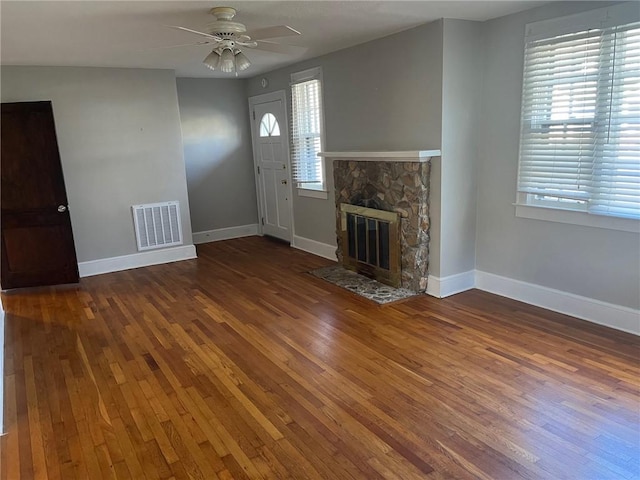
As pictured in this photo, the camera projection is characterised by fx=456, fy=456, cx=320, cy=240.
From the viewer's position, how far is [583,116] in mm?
3412

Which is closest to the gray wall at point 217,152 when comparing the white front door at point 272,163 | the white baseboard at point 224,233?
the white baseboard at point 224,233

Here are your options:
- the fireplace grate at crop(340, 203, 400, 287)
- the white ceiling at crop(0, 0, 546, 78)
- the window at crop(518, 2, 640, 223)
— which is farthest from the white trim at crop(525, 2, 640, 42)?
the fireplace grate at crop(340, 203, 400, 287)

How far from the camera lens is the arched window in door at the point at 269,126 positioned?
6.53 m

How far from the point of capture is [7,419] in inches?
105

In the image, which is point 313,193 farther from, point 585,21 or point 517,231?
point 585,21

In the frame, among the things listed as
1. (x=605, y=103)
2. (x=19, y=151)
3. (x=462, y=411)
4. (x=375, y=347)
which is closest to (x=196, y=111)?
(x=19, y=151)

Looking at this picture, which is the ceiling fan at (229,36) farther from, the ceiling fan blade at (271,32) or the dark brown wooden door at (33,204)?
the dark brown wooden door at (33,204)

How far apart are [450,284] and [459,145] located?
129 centimetres

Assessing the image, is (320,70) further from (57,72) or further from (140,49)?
(57,72)

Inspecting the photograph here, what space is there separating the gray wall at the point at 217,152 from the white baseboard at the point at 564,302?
13.6ft

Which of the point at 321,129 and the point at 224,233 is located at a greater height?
the point at 321,129

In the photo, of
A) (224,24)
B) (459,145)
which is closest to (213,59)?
(224,24)

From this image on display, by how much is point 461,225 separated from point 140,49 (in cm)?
353

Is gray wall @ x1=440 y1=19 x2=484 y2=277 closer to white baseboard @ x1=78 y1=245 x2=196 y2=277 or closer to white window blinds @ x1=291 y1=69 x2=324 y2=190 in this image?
white window blinds @ x1=291 y1=69 x2=324 y2=190
